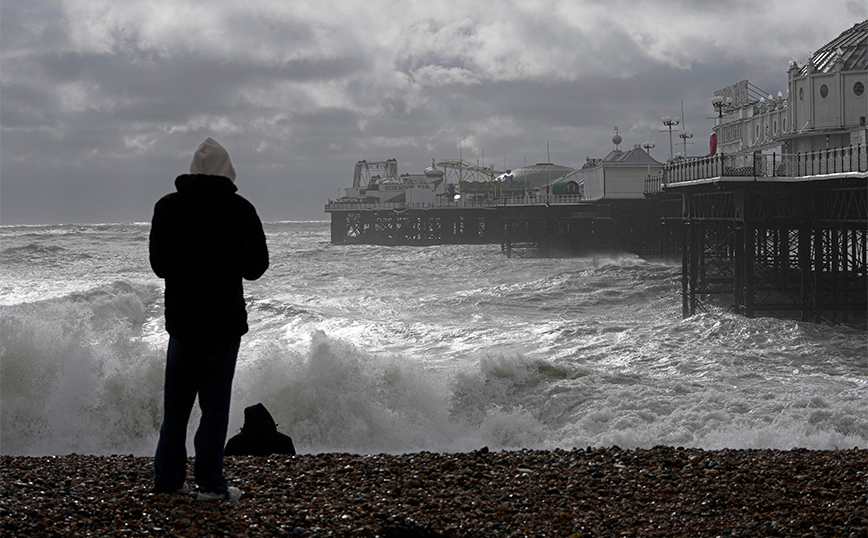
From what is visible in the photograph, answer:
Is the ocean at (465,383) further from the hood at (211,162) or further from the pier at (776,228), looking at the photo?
the hood at (211,162)

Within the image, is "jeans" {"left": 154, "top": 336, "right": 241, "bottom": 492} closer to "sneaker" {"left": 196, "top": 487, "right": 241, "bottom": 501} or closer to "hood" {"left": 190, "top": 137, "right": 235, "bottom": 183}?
"sneaker" {"left": 196, "top": 487, "right": 241, "bottom": 501}

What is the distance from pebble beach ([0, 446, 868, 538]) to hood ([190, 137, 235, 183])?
1.62m

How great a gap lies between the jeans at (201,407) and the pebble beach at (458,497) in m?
0.13

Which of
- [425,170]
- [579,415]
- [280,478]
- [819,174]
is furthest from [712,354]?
[425,170]

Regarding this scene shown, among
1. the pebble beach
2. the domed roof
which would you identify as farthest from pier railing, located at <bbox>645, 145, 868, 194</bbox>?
the pebble beach

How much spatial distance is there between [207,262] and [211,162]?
50 cm

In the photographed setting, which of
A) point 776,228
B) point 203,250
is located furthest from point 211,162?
point 776,228

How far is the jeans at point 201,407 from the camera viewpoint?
14.0 feet

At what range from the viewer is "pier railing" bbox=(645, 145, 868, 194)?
20688mm

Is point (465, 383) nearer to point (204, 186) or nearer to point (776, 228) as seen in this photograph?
point (204, 186)

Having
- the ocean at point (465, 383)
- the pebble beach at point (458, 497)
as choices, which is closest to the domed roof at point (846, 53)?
the ocean at point (465, 383)

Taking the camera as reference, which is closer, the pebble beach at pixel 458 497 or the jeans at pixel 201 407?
the pebble beach at pixel 458 497

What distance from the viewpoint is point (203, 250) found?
4.19 metres

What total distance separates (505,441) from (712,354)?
8216mm
